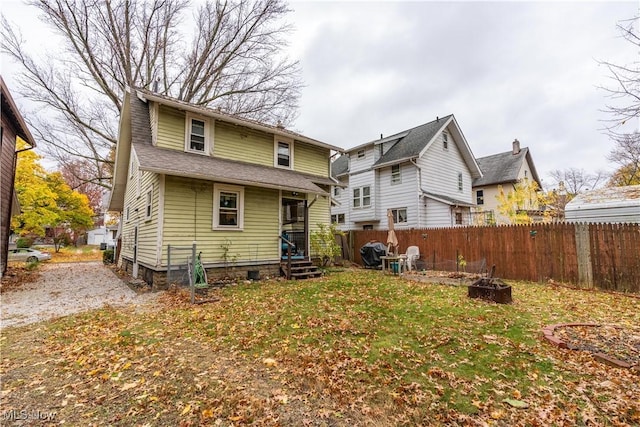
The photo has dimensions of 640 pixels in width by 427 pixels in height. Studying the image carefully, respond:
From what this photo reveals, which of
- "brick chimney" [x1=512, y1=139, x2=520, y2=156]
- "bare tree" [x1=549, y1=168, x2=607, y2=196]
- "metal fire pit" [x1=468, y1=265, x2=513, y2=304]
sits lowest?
"metal fire pit" [x1=468, y1=265, x2=513, y2=304]

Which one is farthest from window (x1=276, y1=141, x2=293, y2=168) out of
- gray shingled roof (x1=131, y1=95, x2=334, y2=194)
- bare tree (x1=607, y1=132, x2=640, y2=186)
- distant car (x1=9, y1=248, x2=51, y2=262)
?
distant car (x1=9, y1=248, x2=51, y2=262)

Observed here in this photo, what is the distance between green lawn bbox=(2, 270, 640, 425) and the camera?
9.05 ft

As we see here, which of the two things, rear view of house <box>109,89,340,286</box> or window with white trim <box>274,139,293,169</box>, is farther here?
window with white trim <box>274,139,293,169</box>

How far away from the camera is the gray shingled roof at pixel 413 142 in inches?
709

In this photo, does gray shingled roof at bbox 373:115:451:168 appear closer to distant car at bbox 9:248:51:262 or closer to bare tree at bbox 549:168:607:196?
bare tree at bbox 549:168:607:196

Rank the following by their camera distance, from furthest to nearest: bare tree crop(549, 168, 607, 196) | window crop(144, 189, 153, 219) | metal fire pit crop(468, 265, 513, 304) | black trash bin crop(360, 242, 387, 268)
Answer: bare tree crop(549, 168, 607, 196), black trash bin crop(360, 242, 387, 268), window crop(144, 189, 153, 219), metal fire pit crop(468, 265, 513, 304)

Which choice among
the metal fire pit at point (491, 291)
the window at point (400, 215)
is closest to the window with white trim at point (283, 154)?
the window at point (400, 215)

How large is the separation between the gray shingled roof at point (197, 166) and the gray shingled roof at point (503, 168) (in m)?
21.6

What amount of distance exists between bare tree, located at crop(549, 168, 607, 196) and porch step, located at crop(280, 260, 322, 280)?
3346 cm

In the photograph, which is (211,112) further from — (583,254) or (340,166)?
(340,166)

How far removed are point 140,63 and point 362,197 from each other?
53.8 feet

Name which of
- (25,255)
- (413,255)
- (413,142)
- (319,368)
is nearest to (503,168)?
(413,142)

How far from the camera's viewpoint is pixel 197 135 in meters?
10.7

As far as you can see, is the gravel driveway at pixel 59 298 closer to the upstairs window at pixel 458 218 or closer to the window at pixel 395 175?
the window at pixel 395 175
